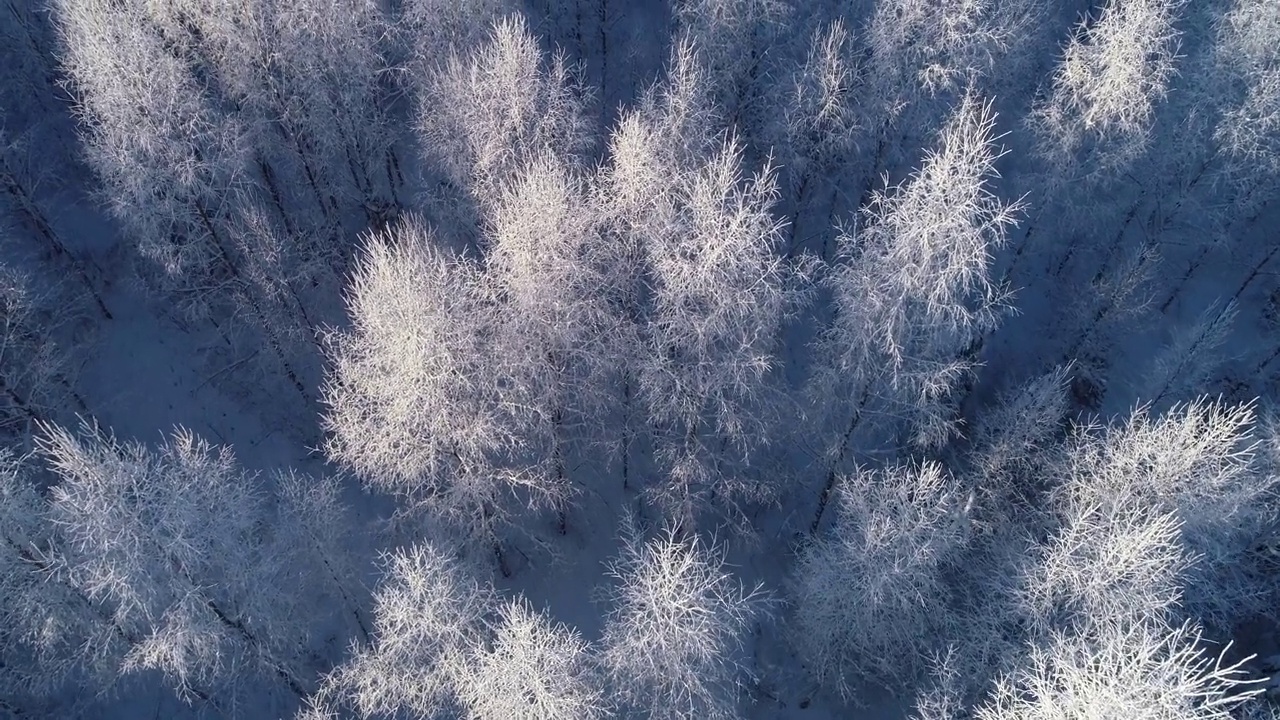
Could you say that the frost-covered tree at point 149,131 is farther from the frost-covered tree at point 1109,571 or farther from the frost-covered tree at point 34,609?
the frost-covered tree at point 1109,571

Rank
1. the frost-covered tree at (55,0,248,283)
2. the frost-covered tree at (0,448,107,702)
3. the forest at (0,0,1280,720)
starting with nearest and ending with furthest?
1. the frost-covered tree at (0,448,107,702)
2. the forest at (0,0,1280,720)
3. the frost-covered tree at (55,0,248,283)

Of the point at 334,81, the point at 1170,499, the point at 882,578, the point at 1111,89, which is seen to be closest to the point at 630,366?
the point at 882,578

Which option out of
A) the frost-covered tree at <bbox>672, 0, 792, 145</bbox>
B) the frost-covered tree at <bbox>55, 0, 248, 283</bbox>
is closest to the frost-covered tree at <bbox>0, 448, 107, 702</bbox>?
the frost-covered tree at <bbox>55, 0, 248, 283</bbox>

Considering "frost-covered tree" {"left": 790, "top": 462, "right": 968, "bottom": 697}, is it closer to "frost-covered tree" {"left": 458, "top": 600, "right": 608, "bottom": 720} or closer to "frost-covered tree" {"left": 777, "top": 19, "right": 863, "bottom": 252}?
"frost-covered tree" {"left": 458, "top": 600, "right": 608, "bottom": 720}

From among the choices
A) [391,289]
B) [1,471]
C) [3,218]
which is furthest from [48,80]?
[391,289]

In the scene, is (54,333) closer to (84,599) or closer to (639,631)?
(84,599)

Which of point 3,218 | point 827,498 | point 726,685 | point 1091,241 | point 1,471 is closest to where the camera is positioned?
point 1,471
